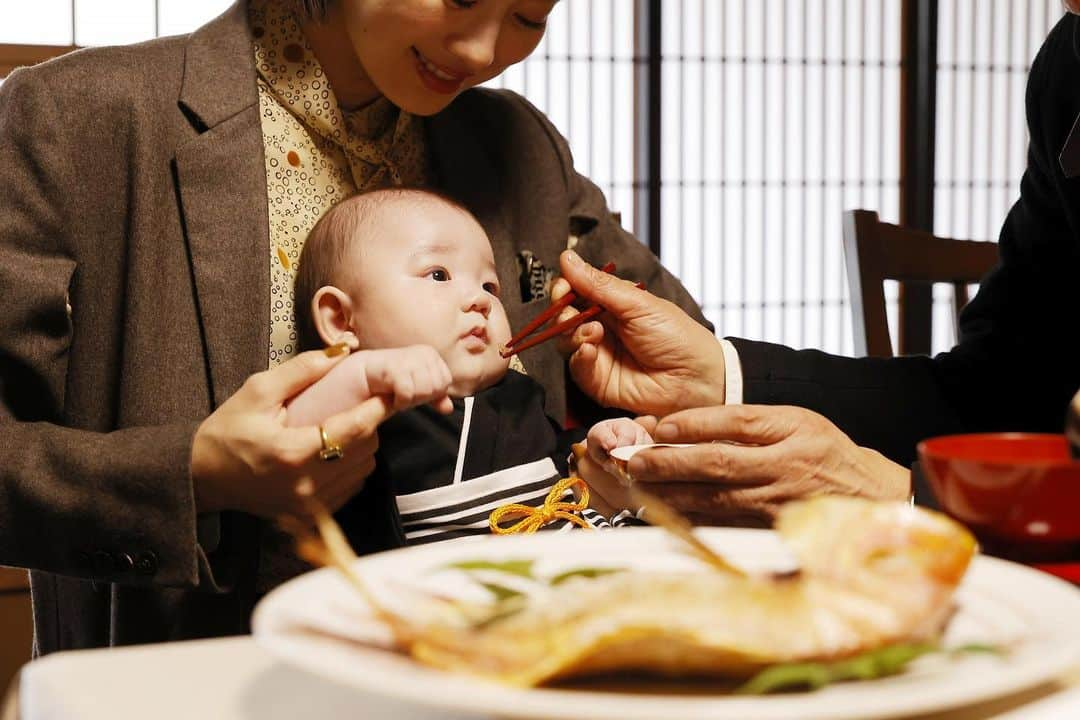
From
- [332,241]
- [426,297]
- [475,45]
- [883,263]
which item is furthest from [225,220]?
[883,263]

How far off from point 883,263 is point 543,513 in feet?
3.65

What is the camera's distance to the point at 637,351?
185cm

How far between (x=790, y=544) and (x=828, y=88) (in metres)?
5.64

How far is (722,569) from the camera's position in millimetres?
688

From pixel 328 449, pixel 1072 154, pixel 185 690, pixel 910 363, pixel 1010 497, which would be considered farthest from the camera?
pixel 910 363

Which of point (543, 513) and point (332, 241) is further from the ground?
point (332, 241)

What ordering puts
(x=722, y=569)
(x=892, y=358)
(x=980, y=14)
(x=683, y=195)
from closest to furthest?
1. (x=722, y=569)
2. (x=892, y=358)
3. (x=683, y=195)
4. (x=980, y=14)

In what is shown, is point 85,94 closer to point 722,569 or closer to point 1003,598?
point 722,569

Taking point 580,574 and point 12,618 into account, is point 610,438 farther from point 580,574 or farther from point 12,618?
point 12,618

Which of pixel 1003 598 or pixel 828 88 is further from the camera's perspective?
pixel 828 88

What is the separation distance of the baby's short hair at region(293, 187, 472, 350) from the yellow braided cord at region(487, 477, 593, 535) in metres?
0.43

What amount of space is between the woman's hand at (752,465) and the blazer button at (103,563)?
2.28 ft

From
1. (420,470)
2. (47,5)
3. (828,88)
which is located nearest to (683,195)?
(828,88)

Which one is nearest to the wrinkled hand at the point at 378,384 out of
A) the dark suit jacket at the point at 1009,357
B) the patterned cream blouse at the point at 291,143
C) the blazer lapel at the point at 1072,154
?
the patterned cream blouse at the point at 291,143
